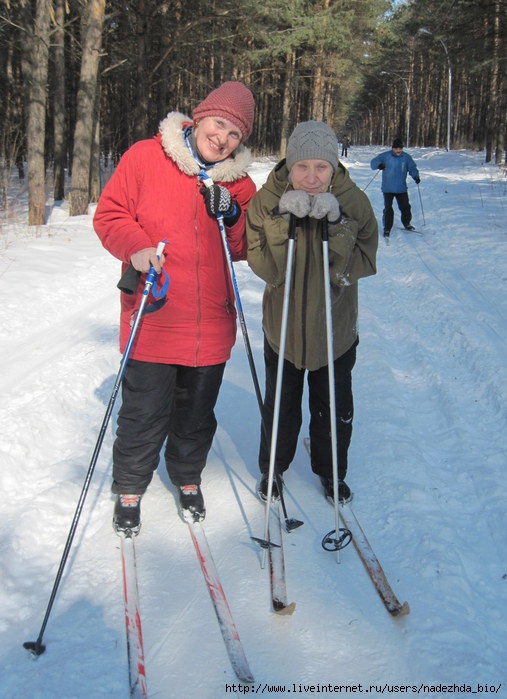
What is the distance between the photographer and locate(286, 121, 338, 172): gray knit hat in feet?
8.66

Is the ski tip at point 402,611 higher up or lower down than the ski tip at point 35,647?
higher up

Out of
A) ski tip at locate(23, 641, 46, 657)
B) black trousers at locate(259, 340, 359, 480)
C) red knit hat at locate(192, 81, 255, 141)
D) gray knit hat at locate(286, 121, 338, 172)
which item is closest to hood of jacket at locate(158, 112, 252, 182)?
red knit hat at locate(192, 81, 255, 141)

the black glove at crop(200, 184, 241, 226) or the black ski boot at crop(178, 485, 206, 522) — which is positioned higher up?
the black glove at crop(200, 184, 241, 226)

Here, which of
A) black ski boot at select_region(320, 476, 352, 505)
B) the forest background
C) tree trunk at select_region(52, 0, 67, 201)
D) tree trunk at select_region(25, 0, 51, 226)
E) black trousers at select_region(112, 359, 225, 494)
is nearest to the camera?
black trousers at select_region(112, 359, 225, 494)

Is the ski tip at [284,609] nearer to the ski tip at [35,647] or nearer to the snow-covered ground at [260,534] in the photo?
the snow-covered ground at [260,534]

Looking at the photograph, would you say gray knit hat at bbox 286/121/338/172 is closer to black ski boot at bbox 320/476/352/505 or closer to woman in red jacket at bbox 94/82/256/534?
woman in red jacket at bbox 94/82/256/534

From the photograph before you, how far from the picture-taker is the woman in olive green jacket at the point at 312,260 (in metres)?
2.68

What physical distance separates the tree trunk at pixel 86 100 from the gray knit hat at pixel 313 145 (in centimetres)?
1086

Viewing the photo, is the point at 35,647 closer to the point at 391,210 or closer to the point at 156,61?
the point at 391,210

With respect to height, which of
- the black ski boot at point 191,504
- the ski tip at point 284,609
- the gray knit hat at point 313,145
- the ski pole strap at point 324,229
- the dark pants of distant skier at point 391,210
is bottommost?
the ski tip at point 284,609

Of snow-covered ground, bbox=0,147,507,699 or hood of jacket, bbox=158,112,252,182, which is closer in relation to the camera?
snow-covered ground, bbox=0,147,507,699

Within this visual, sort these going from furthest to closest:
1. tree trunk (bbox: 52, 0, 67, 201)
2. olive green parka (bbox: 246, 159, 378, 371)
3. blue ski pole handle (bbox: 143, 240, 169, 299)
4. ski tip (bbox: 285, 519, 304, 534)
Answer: tree trunk (bbox: 52, 0, 67, 201) < ski tip (bbox: 285, 519, 304, 534) < olive green parka (bbox: 246, 159, 378, 371) < blue ski pole handle (bbox: 143, 240, 169, 299)

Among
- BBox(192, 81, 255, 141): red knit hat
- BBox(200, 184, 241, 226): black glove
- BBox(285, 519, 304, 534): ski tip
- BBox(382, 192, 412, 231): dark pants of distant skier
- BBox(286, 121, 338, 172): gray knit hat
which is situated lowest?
BBox(285, 519, 304, 534): ski tip

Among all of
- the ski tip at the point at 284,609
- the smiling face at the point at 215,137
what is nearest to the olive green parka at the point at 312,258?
the smiling face at the point at 215,137
